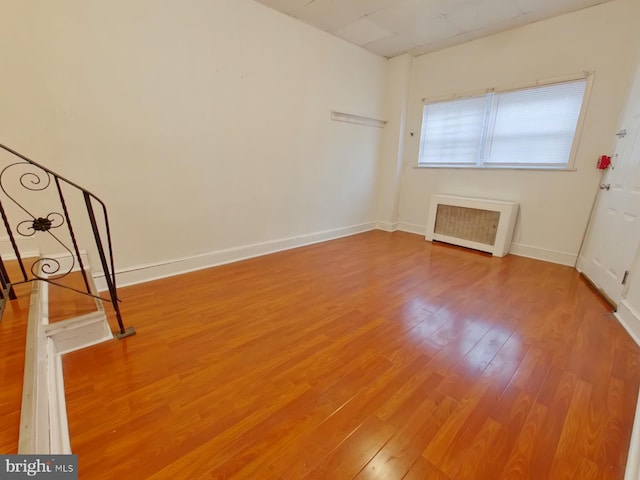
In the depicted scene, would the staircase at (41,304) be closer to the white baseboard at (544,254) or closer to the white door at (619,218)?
the white door at (619,218)

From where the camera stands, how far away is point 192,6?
2428 mm

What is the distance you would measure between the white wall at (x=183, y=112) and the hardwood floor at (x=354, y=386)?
83 cm

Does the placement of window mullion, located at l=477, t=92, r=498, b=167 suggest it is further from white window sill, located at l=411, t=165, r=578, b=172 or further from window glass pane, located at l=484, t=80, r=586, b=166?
white window sill, located at l=411, t=165, r=578, b=172

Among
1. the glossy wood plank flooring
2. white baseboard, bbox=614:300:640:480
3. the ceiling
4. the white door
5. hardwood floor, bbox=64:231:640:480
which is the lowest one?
hardwood floor, bbox=64:231:640:480

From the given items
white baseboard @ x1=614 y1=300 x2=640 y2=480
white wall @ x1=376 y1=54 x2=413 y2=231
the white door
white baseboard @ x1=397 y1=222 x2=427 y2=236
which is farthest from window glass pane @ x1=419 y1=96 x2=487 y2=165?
white baseboard @ x1=614 y1=300 x2=640 y2=480

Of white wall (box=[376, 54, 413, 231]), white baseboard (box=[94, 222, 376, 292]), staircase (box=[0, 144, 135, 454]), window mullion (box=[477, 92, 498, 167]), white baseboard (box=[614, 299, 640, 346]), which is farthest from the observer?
white wall (box=[376, 54, 413, 231])

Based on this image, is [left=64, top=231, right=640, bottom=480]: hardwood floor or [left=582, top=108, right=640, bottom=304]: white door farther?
[left=582, top=108, right=640, bottom=304]: white door

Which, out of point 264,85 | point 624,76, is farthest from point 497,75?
point 264,85

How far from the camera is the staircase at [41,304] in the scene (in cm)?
100

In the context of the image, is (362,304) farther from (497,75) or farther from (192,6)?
(497,75)

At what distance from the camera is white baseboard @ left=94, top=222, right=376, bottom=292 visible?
97.4 inches

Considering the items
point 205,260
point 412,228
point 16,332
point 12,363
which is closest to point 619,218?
point 412,228

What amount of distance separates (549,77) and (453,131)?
1147 mm

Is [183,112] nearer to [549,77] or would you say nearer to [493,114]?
[493,114]
